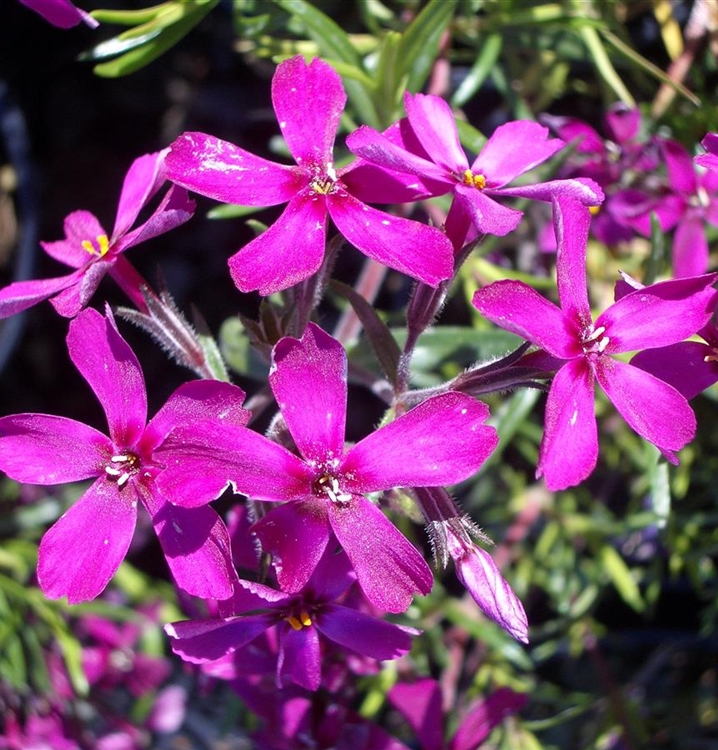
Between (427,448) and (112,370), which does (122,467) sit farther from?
(427,448)

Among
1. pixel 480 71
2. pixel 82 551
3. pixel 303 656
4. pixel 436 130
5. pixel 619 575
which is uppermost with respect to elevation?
pixel 436 130

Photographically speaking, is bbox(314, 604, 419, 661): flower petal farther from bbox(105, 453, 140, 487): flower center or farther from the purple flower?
bbox(105, 453, 140, 487): flower center

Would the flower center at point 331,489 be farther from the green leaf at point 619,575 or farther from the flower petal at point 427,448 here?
the green leaf at point 619,575

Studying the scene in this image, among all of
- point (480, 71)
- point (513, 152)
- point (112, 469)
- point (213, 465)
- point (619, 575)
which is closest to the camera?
point (213, 465)

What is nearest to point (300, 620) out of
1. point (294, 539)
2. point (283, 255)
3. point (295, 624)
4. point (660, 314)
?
point (295, 624)

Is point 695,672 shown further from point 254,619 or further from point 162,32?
point 162,32

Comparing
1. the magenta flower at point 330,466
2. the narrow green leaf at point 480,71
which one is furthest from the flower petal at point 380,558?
the narrow green leaf at point 480,71

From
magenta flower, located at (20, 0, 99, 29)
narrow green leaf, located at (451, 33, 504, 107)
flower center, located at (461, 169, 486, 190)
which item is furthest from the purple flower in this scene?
narrow green leaf, located at (451, 33, 504, 107)
